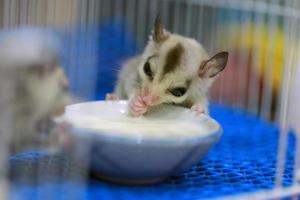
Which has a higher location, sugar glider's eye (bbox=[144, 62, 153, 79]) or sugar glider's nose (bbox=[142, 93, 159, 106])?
sugar glider's eye (bbox=[144, 62, 153, 79])

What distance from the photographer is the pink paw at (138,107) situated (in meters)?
1.21

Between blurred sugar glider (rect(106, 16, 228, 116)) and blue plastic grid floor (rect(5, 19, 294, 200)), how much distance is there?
0.43 feet

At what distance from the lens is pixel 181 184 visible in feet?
3.60

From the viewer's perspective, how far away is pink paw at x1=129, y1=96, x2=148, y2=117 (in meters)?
1.21

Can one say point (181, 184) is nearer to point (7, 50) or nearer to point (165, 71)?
point (165, 71)

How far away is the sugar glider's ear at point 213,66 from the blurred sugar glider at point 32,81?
0.51 m

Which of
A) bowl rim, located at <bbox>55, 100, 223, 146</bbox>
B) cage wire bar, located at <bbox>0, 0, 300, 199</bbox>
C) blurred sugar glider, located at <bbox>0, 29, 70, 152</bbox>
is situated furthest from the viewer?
cage wire bar, located at <bbox>0, 0, 300, 199</bbox>

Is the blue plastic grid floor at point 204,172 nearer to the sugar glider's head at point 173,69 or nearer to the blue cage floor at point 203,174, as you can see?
the blue cage floor at point 203,174

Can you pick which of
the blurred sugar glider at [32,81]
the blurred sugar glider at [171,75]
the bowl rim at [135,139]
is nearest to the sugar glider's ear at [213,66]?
the blurred sugar glider at [171,75]

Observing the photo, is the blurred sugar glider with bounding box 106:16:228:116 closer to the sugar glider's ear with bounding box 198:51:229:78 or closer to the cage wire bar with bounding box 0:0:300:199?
the sugar glider's ear with bounding box 198:51:229:78

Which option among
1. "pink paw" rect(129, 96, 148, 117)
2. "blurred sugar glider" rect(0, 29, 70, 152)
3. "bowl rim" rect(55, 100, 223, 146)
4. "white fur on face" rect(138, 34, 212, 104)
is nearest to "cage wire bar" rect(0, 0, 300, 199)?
"white fur on face" rect(138, 34, 212, 104)

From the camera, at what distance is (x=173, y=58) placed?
125 centimetres

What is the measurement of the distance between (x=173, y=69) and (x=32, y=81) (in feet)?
1.64

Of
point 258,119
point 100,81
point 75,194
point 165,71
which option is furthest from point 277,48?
point 75,194
